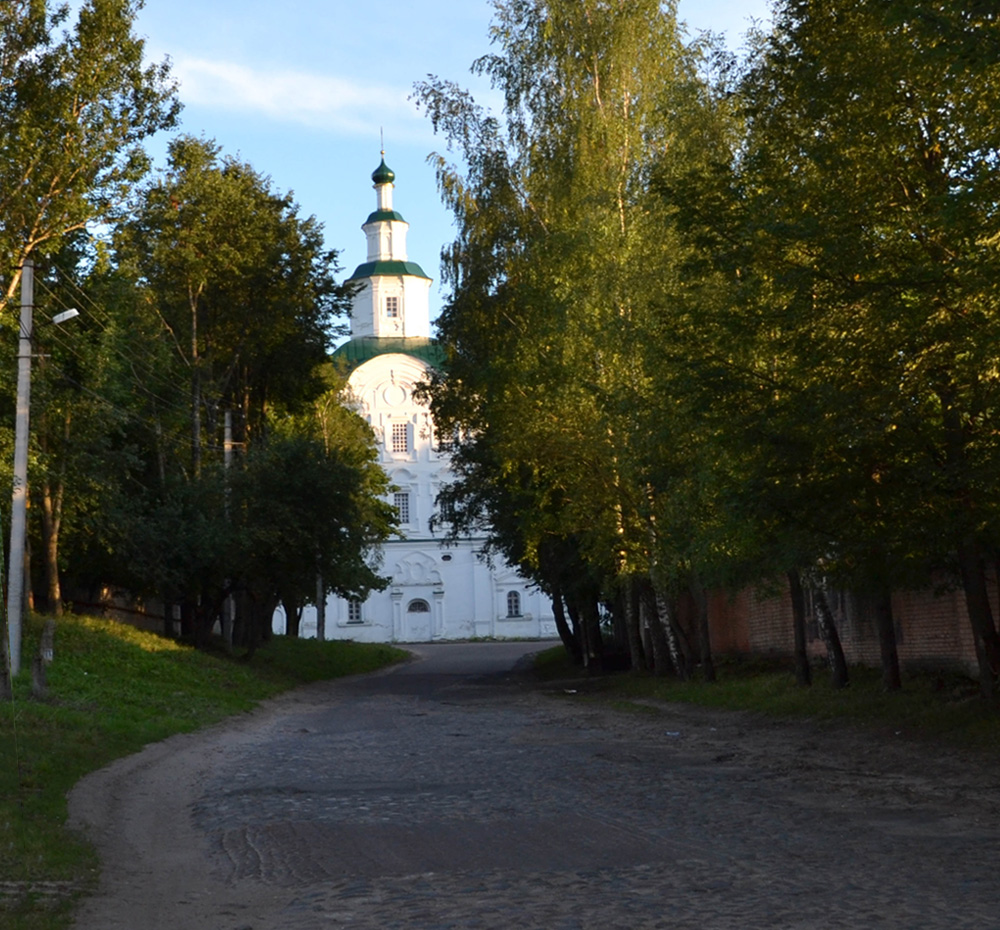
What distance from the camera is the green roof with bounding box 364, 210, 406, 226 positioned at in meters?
89.8

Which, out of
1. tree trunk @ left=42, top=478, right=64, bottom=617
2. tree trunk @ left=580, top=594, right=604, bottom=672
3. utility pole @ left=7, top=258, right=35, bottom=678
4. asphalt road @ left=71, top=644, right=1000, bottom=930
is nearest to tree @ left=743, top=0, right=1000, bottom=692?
asphalt road @ left=71, top=644, right=1000, bottom=930

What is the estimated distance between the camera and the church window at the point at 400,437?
281ft

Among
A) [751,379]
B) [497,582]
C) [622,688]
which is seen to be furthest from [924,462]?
[497,582]

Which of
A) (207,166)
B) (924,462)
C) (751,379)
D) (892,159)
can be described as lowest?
(924,462)

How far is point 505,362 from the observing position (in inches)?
1142

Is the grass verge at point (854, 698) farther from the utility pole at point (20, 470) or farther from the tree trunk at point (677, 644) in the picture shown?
the utility pole at point (20, 470)

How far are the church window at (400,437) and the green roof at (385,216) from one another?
46.3 ft

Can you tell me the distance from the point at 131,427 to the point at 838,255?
26.7m

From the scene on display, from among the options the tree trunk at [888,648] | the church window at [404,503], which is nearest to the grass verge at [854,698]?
the tree trunk at [888,648]

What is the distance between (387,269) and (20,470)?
6698 centimetres

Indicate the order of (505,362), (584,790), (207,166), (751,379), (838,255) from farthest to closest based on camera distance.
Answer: (207,166) → (505,362) → (751,379) → (838,255) → (584,790)

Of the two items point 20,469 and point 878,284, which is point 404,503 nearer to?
point 20,469

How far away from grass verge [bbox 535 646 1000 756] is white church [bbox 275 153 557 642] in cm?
5278

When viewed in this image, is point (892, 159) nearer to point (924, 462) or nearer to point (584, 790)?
point (924, 462)
